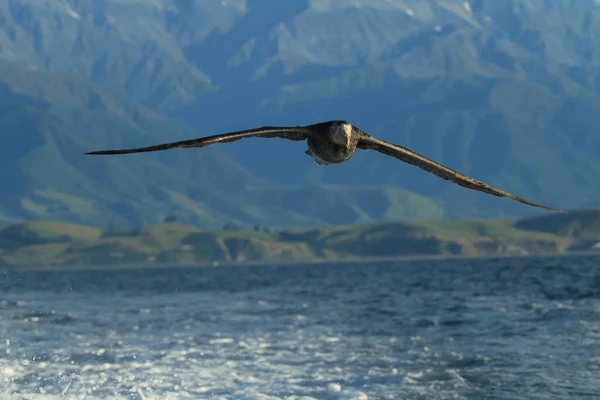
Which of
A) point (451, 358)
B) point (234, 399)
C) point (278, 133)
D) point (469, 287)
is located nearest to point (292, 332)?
point (451, 358)

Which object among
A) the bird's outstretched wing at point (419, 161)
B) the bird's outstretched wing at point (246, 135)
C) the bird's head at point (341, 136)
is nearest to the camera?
the bird's outstretched wing at point (246, 135)

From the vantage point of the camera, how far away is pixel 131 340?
242ft

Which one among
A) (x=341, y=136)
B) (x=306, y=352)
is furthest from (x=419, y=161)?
(x=306, y=352)

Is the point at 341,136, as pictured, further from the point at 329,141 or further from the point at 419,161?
the point at 419,161

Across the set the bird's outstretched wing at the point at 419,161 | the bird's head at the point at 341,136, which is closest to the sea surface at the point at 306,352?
the bird's outstretched wing at the point at 419,161

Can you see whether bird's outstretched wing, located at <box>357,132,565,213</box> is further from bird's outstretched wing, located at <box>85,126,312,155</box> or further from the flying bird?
bird's outstretched wing, located at <box>85,126,312,155</box>

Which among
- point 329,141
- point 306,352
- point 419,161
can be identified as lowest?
point 329,141

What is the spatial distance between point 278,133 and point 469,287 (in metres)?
146

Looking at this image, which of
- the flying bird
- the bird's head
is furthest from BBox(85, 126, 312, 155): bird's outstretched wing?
the bird's head

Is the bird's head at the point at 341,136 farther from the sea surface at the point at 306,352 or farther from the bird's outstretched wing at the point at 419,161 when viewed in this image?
the sea surface at the point at 306,352

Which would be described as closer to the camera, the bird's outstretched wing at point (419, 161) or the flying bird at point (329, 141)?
Result: the flying bird at point (329, 141)

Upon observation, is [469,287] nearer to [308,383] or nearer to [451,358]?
[451,358]

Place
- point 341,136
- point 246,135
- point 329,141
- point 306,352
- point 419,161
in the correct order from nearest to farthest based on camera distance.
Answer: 1. point 341,136
2. point 329,141
3. point 246,135
4. point 419,161
5. point 306,352

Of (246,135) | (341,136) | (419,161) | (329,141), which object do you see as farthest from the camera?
(419,161)
